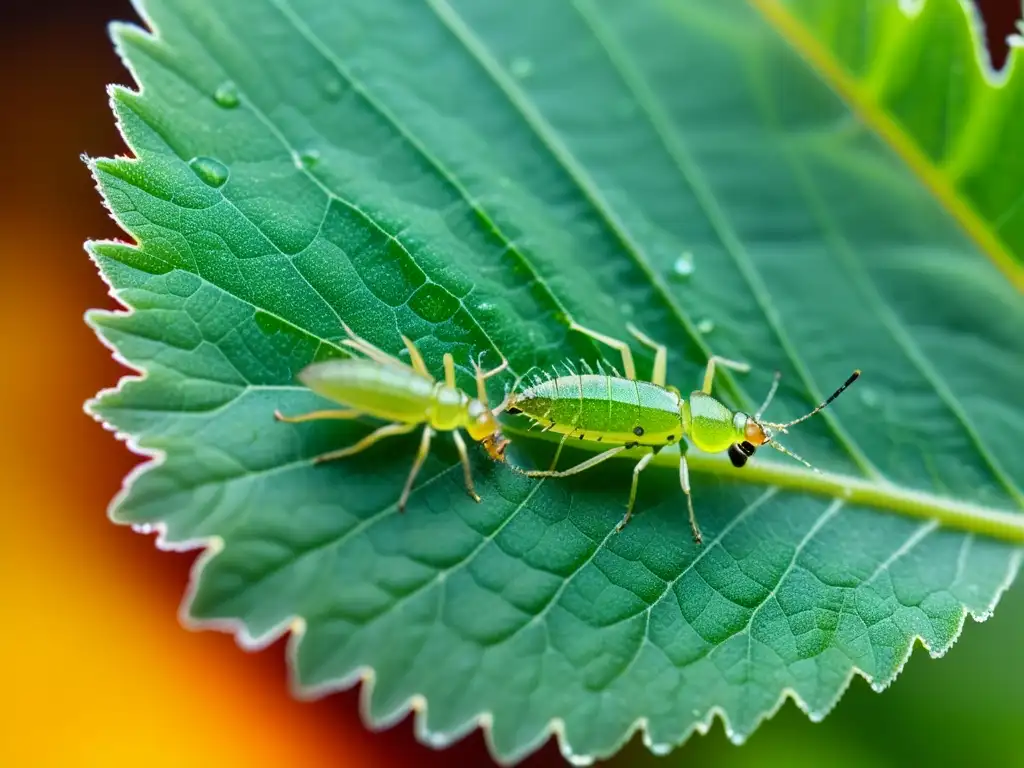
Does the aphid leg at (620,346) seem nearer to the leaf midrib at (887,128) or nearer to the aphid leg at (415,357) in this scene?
the aphid leg at (415,357)

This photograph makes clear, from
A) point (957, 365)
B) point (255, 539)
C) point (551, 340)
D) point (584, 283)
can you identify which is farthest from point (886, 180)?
point (255, 539)

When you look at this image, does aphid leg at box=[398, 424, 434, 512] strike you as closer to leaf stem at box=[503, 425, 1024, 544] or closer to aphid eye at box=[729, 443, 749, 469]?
leaf stem at box=[503, 425, 1024, 544]

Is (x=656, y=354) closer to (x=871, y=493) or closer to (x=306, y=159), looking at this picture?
(x=871, y=493)

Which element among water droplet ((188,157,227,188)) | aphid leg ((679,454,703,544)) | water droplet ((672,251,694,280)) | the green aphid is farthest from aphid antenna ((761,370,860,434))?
water droplet ((188,157,227,188))

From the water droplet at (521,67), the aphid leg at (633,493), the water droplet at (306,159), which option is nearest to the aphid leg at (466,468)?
the aphid leg at (633,493)

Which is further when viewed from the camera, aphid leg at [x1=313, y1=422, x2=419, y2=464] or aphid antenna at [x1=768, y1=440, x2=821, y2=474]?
aphid antenna at [x1=768, y1=440, x2=821, y2=474]

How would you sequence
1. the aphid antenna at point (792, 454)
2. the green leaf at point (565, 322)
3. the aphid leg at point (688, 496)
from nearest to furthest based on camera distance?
the green leaf at point (565, 322)
the aphid leg at point (688, 496)
the aphid antenna at point (792, 454)
